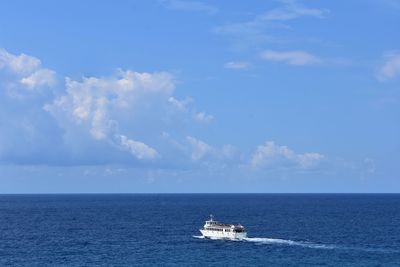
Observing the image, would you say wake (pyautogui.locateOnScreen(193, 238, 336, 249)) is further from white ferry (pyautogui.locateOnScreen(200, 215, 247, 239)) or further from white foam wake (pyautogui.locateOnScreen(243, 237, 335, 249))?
white ferry (pyautogui.locateOnScreen(200, 215, 247, 239))

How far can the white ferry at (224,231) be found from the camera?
156250 millimetres

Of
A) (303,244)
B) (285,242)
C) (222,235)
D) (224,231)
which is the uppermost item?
(224,231)

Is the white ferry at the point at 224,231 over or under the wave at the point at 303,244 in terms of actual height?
over

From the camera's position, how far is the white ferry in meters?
156

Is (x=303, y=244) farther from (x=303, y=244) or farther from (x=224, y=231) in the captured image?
(x=224, y=231)

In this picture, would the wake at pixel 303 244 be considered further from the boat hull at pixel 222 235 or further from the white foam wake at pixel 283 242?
the boat hull at pixel 222 235

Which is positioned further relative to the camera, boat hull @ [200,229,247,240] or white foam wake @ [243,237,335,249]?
boat hull @ [200,229,247,240]

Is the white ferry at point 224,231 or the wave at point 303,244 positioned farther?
the white ferry at point 224,231

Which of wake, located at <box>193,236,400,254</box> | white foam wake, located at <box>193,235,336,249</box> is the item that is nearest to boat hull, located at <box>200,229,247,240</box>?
wake, located at <box>193,236,400,254</box>

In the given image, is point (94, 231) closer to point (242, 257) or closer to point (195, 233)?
point (195, 233)

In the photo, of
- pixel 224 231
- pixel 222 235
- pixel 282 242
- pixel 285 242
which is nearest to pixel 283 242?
pixel 282 242

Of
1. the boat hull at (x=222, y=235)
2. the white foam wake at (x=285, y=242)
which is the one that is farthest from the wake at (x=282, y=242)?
the boat hull at (x=222, y=235)

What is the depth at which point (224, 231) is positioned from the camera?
15962 centimetres

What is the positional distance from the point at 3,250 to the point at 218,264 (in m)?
56.3
